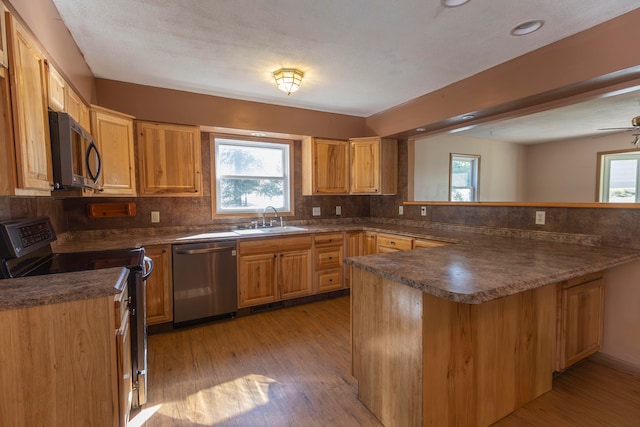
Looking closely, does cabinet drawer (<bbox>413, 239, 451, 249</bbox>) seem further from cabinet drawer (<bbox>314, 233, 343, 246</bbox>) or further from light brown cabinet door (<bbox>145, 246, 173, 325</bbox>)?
light brown cabinet door (<bbox>145, 246, 173, 325</bbox>)

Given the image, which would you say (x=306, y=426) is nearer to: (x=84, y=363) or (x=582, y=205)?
(x=84, y=363)

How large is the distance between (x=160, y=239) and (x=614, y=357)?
3.79m

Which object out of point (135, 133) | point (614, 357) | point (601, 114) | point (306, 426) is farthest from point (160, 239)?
point (601, 114)

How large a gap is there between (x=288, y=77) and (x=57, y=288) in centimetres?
220

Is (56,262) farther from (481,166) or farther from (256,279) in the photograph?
(481,166)

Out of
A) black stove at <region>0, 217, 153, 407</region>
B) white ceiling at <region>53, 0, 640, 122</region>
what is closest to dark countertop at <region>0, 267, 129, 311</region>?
black stove at <region>0, 217, 153, 407</region>

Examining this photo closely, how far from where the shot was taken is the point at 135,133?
113 inches

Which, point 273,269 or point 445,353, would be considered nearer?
point 445,353

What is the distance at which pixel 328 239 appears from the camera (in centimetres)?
362

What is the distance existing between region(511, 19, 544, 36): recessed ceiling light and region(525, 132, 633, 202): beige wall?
4.92 meters

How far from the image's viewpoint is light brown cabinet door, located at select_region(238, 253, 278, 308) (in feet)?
10.3

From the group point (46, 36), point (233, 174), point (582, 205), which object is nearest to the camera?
point (46, 36)

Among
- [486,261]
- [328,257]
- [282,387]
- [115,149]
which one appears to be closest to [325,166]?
[328,257]

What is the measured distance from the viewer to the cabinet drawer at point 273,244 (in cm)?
312
